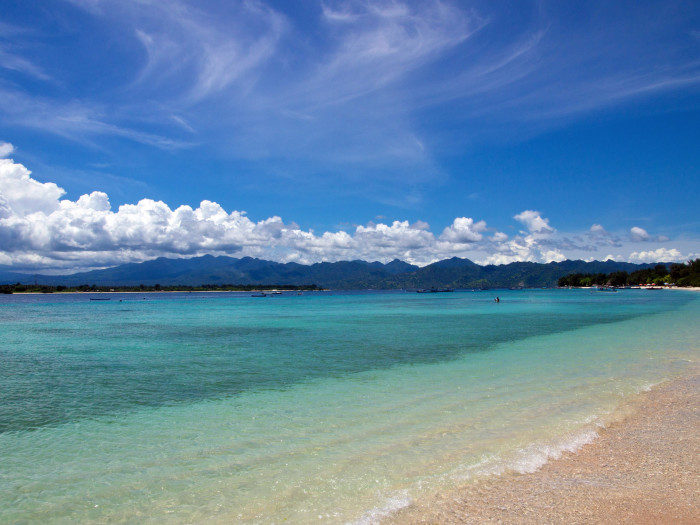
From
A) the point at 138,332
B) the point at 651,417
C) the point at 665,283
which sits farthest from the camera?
the point at 665,283

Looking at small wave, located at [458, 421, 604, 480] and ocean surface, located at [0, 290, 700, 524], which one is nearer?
ocean surface, located at [0, 290, 700, 524]

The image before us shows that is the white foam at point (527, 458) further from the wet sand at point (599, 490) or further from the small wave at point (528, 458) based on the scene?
the wet sand at point (599, 490)

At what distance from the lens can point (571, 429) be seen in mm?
9836

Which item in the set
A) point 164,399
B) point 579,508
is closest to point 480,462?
point 579,508

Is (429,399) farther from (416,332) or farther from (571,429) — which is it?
(416,332)

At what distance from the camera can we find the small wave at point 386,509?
592 centimetres

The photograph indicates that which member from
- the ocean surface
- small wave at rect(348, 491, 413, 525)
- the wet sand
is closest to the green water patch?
the ocean surface

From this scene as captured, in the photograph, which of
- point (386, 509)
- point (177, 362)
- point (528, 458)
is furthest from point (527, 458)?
point (177, 362)

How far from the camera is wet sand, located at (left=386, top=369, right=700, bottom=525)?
579cm

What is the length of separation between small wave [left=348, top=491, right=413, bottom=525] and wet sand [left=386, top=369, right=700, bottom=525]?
157 mm

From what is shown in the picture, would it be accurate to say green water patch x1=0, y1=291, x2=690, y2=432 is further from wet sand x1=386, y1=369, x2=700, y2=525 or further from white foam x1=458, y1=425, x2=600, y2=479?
wet sand x1=386, y1=369, x2=700, y2=525

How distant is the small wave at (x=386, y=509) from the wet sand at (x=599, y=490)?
6.2 inches

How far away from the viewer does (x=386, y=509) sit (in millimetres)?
6246

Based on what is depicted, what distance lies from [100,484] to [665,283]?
235m
